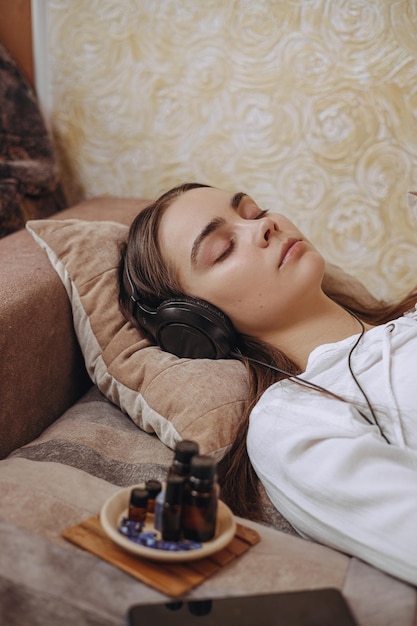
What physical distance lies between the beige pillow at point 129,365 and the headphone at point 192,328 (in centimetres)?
3

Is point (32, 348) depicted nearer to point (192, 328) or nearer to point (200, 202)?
point (192, 328)

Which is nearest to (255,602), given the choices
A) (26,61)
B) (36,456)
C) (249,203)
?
(36,456)

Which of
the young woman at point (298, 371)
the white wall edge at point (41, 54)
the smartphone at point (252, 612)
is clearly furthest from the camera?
the white wall edge at point (41, 54)

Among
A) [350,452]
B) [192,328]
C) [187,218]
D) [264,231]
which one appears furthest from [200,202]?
[350,452]

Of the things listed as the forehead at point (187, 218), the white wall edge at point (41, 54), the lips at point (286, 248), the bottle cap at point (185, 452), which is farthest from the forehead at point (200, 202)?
the white wall edge at point (41, 54)

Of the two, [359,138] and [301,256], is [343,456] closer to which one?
[301,256]

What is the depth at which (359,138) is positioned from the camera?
76.1 inches

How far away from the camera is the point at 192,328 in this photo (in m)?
1.28

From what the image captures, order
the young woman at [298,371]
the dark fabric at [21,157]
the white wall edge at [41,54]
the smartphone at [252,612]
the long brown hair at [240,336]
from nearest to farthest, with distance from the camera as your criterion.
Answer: the smartphone at [252,612] → the young woman at [298,371] → the long brown hair at [240,336] → the dark fabric at [21,157] → the white wall edge at [41,54]

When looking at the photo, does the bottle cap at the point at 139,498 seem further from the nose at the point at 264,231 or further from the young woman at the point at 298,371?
the nose at the point at 264,231

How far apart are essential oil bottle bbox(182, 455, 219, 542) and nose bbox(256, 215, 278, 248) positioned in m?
0.54

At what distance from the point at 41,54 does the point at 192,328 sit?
1.28m

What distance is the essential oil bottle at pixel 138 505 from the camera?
885mm

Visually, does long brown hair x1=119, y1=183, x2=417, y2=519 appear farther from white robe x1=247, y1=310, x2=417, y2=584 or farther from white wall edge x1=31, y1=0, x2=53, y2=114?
white wall edge x1=31, y1=0, x2=53, y2=114
